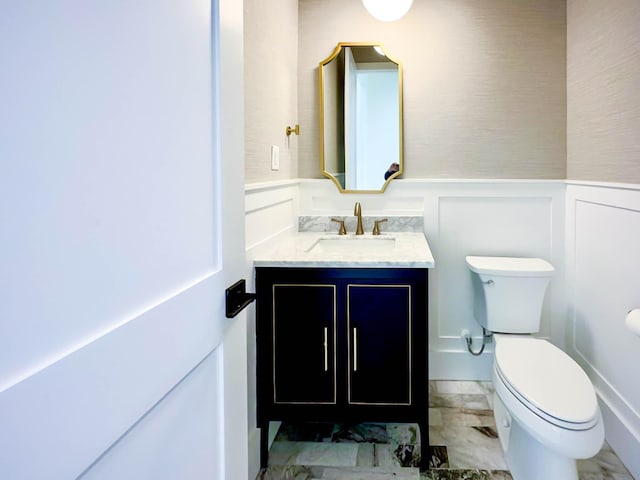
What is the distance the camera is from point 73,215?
501 millimetres

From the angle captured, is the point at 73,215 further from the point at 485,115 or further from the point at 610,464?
the point at 485,115

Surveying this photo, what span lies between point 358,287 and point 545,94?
1.61 metres

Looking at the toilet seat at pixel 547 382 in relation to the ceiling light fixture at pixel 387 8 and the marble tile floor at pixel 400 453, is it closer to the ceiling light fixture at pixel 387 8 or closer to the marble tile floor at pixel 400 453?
the marble tile floor at pixel 400 453

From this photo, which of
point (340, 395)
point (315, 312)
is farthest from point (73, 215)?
point (340, 395)

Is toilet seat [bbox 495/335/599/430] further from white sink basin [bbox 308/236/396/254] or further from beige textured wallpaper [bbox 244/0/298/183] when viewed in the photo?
beige textured wallpaper [bbox 244/0/298/183]

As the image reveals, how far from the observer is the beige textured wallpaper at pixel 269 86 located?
1.79 meters

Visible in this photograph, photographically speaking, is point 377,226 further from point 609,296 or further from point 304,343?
point 609,296

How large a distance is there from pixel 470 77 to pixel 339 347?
1668mm

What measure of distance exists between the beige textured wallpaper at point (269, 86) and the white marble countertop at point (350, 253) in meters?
0.31

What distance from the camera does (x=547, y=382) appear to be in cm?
169

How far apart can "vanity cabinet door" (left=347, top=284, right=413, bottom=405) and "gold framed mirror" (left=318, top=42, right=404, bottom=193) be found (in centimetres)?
98

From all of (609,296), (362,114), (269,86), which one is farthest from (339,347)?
(362,114)

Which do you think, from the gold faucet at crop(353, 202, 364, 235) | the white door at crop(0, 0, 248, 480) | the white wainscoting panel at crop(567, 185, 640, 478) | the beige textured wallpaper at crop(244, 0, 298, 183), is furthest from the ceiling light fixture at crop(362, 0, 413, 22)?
the white door at crop(0, 0, 248, 480)

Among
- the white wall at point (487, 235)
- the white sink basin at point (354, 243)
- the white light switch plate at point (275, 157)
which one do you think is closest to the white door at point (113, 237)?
the white light switch plate at point (275, 157)
